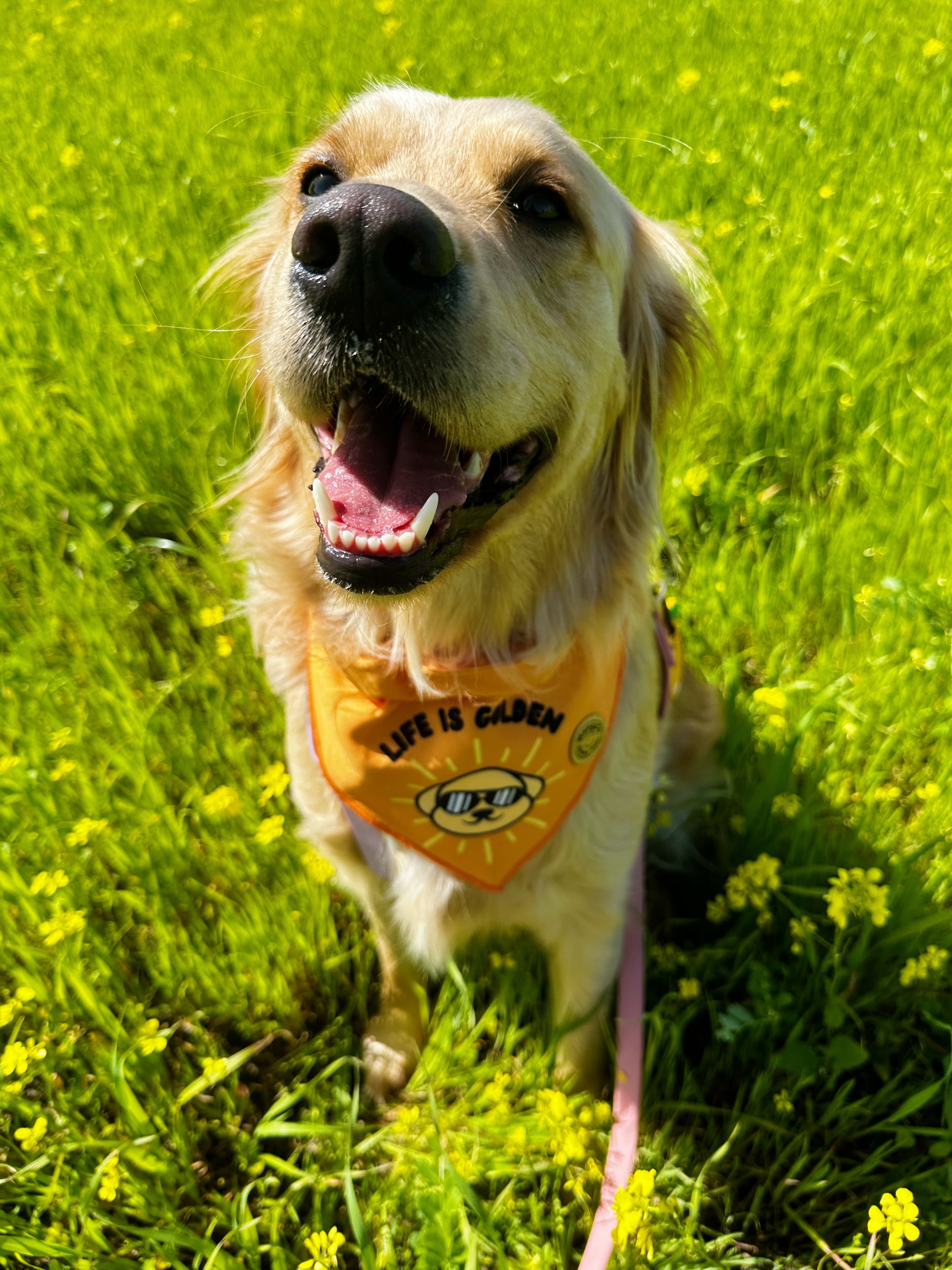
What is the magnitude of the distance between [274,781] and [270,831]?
0.63 feet

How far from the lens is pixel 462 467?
1.47 metres

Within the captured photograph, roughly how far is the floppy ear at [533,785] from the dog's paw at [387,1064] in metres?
0.82

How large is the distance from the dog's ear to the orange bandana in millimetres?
388

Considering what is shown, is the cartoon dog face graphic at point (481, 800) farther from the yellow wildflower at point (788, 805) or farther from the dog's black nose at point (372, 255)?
the dog's black nose at point (372, 255)

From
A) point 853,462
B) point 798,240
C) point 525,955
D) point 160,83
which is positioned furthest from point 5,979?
point 160,83

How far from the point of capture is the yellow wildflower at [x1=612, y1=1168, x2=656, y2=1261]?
1.37 meters

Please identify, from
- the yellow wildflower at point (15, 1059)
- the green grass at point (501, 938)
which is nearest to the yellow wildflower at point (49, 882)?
the green grass at point (501, 938)

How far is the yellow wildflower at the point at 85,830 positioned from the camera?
1.79 m

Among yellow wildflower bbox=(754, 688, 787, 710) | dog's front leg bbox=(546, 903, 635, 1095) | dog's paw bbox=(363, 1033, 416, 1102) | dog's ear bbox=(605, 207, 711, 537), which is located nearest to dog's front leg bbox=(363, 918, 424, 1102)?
dog's paw bbox=(363, 1033, 416, 1102)

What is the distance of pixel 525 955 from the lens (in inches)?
85.8

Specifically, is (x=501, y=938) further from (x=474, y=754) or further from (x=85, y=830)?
(x=85, y=830)

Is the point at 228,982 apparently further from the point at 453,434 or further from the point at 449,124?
the point at 449,124

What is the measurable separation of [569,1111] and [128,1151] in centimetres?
92

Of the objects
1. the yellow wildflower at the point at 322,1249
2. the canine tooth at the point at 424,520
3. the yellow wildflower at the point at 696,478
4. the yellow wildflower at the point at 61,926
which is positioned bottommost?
the yellow wildflower at the point at 322,1249
